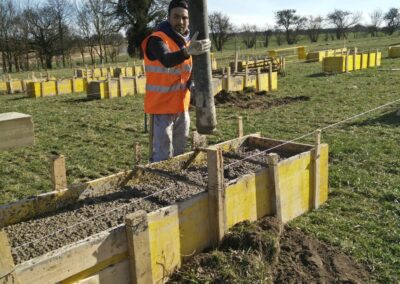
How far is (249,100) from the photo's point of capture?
1427 centimetres

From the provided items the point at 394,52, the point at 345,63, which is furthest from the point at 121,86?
the point at 394,52

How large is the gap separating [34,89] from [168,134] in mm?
15574

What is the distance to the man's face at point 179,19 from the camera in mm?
4227

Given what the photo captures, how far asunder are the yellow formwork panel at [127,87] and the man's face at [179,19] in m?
13.2

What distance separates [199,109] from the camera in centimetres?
371

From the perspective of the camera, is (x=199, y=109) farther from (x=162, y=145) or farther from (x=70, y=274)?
(x=70, y=274)

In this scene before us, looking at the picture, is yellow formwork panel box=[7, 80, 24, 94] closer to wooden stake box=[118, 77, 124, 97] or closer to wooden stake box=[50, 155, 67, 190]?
wooden stake box=[118, 77, 124, 97]

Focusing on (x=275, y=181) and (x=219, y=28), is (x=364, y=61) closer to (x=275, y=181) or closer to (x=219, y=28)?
(x=275, y=181)

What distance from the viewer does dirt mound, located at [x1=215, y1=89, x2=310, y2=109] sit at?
527 inches

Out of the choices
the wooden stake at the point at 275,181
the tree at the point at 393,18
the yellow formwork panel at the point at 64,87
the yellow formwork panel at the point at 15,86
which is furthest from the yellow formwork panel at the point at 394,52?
the tree at the point at 393,18

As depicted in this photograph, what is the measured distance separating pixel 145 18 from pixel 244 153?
155ft

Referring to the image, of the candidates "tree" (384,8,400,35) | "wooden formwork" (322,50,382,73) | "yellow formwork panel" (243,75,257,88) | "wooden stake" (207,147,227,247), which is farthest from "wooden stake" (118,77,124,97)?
"tree" (384,8,400,35)

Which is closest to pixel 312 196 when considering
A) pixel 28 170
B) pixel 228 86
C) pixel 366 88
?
pixel 28 170

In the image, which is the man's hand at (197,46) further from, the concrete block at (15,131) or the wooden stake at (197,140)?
the concrete block at (15,131)
